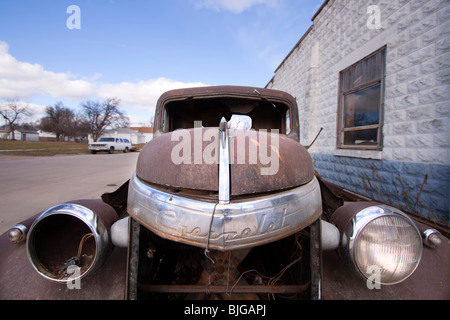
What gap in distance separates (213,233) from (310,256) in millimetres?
617

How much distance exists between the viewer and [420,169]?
3318 millimetres

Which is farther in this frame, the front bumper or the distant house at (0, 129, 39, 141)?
the distant house at (0, 129, 39, 141)

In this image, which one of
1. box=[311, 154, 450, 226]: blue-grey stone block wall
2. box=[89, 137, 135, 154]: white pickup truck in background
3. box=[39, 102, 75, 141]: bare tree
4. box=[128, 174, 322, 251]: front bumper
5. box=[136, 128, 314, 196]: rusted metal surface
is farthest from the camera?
box=[39, 102, 75, 141]: bare tree

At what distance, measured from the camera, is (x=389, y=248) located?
1106 millimetres

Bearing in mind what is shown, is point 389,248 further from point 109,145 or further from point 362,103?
point 109,145

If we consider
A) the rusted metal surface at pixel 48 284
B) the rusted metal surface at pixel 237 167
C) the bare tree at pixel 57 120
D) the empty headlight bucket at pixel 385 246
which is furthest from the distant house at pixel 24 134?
the empty headlight bucket at pixel 385 246

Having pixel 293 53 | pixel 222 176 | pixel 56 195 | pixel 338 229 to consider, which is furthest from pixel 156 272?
pixel 293 53

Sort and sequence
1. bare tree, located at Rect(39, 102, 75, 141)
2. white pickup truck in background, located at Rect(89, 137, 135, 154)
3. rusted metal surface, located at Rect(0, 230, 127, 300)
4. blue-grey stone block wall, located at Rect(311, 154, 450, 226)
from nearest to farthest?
1. rusted metal surface, located at Rect(0, 230, 127, 300)
2. blue-grey stone block wall, located at Rect(311, 154, 450, 226)
3. white pickup truck in background, located at Rect(89, 137, 135, 154)
4. bare tree, located at Rect(39, 102, 75, 141)

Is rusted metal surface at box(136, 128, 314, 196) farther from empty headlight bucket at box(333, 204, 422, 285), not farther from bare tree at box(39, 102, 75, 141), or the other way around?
bare tree at box(39, 102, 75, 141)

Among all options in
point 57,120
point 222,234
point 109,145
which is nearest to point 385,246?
point 222,234

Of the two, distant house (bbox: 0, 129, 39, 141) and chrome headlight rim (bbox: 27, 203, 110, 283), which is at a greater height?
distant house (bbox: 0, 129, 39, 141)

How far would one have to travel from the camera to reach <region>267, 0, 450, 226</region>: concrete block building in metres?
3.09

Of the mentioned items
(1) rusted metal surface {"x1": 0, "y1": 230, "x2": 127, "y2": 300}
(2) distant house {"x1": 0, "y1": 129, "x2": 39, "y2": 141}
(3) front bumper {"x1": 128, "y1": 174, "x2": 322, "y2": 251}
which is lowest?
(1) rusted metal surface {"x1": 0, "y1": 230, "x2": 127, "y2": 300}

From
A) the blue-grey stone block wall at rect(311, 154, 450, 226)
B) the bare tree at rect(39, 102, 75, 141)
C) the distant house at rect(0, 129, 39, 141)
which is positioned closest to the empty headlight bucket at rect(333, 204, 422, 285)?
the blue-grey stone block wall at rect(311, 154, 450, 226)
